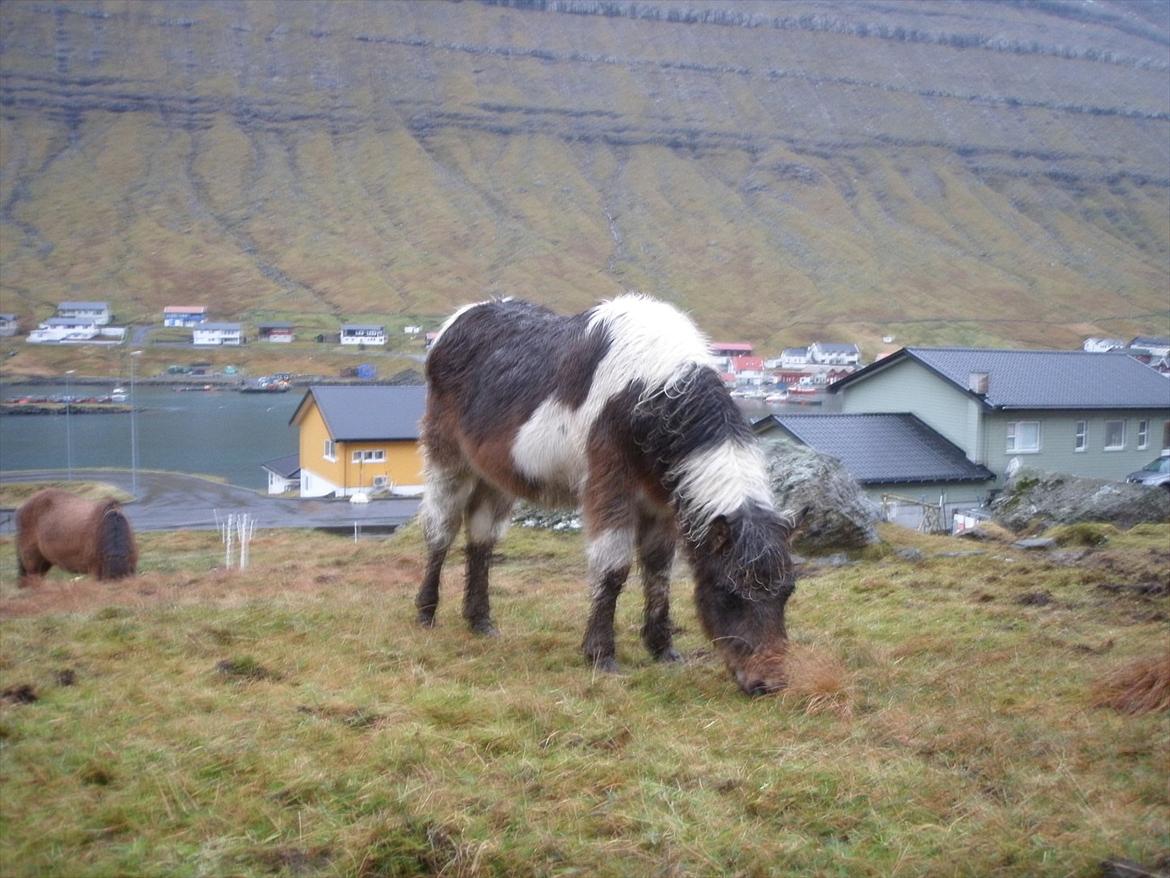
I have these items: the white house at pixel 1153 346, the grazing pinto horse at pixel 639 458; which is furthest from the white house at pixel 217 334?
the grazing pinto horse at pixel 639 458

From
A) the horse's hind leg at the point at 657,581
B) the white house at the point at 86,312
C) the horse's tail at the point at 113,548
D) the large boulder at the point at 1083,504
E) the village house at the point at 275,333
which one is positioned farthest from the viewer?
the white house at the point at 86,312

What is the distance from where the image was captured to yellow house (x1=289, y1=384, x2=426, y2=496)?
50000mm

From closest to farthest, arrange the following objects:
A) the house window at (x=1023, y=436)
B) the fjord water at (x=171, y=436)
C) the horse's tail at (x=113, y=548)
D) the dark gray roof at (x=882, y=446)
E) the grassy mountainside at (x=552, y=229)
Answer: the horse's tail at (x=113, y=548) → the dark gray roof at (x=882, y=446) → the house window at (x=1023, y=436) → the fjord water at (x=171, y=436) → the grassy mountainside at (x=552, y=229)

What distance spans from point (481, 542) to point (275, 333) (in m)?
96.6

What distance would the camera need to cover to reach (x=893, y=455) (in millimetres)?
32031

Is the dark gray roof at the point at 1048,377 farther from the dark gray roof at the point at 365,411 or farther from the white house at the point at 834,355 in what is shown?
the white house at the point at 834,355

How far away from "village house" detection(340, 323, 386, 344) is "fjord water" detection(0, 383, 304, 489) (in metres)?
20.4

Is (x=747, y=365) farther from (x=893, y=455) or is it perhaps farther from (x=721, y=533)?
(x=721, y=533)

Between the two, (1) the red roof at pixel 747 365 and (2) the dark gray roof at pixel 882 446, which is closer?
(2) the dark gray roof at pixel 882 446

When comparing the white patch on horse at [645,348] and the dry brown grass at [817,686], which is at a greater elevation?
the white patch on horse at [645,348]

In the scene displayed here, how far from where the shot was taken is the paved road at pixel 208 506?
41469 millimetres

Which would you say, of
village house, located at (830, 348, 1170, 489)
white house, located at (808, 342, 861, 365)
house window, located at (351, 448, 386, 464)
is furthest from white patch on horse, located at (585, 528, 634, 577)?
white house, located at (808, 342, 861, 365)

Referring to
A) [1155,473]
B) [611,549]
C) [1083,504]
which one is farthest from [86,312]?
[611,549]

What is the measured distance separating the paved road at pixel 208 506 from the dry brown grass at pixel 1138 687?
112ft
